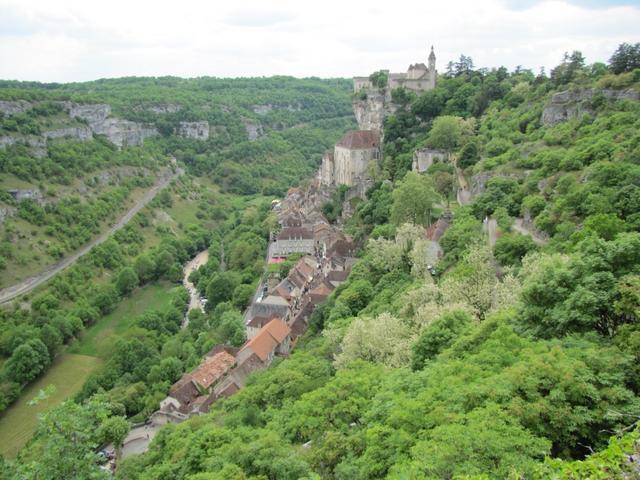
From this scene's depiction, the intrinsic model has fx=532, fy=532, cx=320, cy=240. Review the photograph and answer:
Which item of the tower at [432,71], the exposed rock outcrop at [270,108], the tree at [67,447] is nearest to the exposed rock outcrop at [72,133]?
the tower at [432,71]

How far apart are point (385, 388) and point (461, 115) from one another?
55.3 m

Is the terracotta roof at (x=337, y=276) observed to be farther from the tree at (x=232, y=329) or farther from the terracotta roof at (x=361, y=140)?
the terracotta roof at (x=361, y=140)

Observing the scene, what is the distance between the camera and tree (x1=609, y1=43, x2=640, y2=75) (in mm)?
49875

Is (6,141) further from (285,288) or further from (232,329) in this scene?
(232,329)

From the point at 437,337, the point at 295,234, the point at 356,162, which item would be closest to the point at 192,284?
the point at 295,234

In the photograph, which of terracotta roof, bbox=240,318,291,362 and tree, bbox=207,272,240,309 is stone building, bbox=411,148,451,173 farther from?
terracotta roof, bbox=240,318,291,362

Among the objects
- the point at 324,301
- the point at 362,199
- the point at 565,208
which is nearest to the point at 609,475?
the point at 565,208

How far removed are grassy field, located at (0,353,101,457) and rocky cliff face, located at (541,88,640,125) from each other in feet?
162

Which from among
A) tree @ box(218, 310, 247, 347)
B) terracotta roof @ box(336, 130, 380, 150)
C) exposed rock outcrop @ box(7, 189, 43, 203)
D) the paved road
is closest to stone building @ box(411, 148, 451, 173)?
terracotta roof @ box(336, 130, 380, 150)

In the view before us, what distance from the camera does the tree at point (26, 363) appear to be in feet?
161

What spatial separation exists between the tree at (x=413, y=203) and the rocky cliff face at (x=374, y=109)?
32.4 m

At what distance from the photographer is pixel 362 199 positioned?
67.3 metres

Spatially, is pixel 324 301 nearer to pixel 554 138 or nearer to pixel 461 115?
pixel 554 138

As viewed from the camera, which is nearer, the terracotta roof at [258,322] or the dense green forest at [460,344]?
the dense green forest at [460,344]
